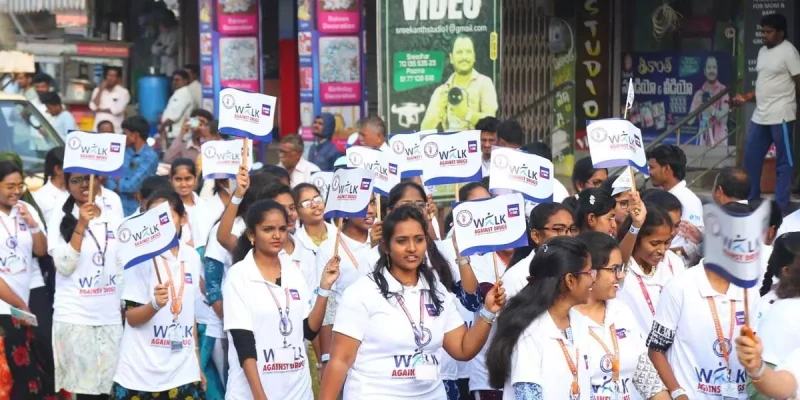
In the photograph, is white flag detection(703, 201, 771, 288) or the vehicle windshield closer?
white flag detection(703, 201, 771, 288)

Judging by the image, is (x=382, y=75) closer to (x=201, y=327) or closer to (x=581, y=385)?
(x=201, y=327)

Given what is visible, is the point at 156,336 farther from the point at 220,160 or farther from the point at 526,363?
the point at 526,363

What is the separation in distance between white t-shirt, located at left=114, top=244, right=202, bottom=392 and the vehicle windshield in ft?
17.1

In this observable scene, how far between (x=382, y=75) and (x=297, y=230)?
512 centimetres

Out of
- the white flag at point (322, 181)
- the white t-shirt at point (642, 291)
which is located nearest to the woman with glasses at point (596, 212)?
the white t-shirt at point (642, 291)

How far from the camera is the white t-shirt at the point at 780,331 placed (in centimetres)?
575

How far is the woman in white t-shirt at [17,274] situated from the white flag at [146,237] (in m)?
1.48

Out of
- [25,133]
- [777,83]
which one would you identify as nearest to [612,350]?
[777,83]

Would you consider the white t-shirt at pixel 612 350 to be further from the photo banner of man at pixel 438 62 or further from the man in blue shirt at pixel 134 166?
the man in blue shirt at pixel 134 166

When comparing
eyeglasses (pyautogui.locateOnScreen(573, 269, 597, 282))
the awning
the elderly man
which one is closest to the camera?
eyeglasses (pyautogui.locateOnScreen(573, 269, 597, 282))

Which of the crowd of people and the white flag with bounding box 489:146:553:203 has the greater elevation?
the white flag with bounding box 489:146:553:203

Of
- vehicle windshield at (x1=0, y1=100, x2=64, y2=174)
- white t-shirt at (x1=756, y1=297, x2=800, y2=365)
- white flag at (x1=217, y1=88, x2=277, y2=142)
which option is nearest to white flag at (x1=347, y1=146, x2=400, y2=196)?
white flag at (x1=217, y1=88, x2=277, y2=142)

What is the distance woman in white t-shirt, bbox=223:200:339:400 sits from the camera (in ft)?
23.2

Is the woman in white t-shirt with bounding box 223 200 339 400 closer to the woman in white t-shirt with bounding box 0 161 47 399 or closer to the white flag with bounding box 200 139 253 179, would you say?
the woman in white t-shirt with bounding box 0 161 47 399
